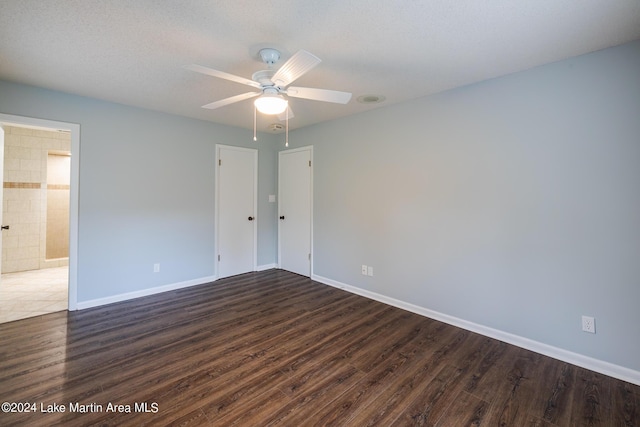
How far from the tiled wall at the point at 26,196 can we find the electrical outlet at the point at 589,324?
300 inches

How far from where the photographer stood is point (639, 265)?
202cm

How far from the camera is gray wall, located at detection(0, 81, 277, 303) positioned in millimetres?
3232

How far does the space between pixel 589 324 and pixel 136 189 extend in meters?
4.91

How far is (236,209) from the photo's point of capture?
15.2ft

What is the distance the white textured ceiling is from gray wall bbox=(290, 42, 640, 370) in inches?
13.1

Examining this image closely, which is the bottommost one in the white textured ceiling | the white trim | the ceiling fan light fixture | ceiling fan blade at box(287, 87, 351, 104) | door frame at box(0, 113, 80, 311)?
the white trim

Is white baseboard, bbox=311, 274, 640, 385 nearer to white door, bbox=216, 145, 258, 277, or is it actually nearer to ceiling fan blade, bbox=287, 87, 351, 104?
white door, bbox=216, 145, 258, 277

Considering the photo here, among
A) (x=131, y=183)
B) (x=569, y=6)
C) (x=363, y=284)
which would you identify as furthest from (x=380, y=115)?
(x=131, y=183)

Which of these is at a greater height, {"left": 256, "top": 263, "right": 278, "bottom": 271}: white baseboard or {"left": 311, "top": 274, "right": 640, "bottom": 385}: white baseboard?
{"left": 256, "top": 263, "right": 278, "bottom": 271}: white baseboard

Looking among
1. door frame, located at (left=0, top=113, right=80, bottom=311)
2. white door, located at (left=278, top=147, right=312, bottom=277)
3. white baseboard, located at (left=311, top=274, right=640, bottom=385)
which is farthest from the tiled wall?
white baseboard, located at (left=311, top=274, right=640, bottom=385)

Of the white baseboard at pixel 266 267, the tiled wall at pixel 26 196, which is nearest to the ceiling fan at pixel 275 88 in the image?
the white baseboard at pixel 266 267

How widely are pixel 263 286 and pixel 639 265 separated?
3.91 metres

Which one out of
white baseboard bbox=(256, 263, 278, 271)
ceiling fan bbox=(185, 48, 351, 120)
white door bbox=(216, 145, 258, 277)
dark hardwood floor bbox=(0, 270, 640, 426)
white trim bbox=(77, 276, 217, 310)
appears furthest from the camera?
white baseboard bbox=(256, 263, 278, 271)

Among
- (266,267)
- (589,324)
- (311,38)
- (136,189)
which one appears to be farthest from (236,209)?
(589,324)
